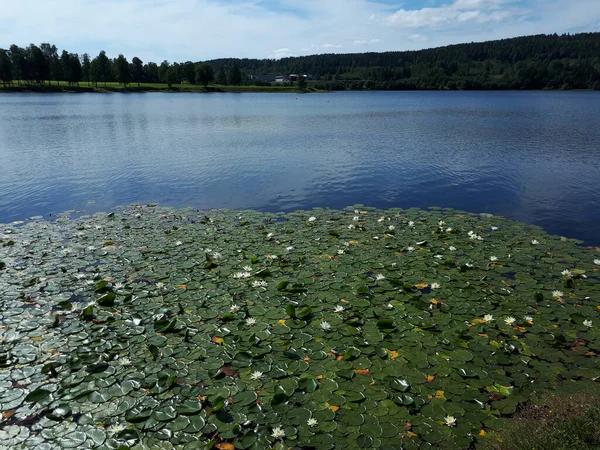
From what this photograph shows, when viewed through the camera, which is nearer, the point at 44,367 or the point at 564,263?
the point at 44,367

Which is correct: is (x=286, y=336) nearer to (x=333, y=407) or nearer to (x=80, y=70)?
(x=333, y=407)

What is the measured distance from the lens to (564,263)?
34.1 ft

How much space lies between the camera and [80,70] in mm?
123688

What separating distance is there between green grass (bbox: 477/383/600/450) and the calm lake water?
9.16 metres

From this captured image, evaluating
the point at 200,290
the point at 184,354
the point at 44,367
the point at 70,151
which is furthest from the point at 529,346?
the point at 70,151

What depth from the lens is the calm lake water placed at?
17.1 meters

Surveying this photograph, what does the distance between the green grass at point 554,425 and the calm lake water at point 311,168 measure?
30.1 ft

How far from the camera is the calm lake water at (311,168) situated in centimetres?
1714

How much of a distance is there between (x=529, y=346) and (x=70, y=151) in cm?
3140

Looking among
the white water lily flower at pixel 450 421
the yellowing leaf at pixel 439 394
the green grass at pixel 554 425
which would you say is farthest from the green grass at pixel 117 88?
the green grass at pixel 554 425

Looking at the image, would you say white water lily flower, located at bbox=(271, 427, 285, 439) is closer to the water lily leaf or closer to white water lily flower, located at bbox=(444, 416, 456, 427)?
white water lily flower, located at bbox=(444, 416, 456, 427)

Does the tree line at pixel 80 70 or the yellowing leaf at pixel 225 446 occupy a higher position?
the tree line at pixel 80 70

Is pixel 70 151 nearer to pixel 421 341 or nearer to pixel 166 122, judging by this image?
pixel 166 122

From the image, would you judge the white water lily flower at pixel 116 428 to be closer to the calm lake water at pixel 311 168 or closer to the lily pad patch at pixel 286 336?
the lily pad patch at pixel 286 336
